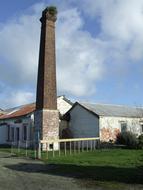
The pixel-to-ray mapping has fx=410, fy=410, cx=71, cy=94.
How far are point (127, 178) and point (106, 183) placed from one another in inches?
55.1

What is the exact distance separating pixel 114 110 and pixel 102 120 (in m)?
4.38

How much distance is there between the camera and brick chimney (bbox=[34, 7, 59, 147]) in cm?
3709

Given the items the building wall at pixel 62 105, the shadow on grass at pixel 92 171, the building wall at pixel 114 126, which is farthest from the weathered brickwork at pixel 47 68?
the shadow on grass at pixel 92 171

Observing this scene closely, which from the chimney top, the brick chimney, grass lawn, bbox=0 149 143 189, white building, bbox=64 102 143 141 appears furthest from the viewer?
white building, bbox=64 102 143 141

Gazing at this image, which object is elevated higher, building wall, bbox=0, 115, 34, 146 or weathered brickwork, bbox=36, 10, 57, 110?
weathered brickwork, bbox=36, 10, 57, 110

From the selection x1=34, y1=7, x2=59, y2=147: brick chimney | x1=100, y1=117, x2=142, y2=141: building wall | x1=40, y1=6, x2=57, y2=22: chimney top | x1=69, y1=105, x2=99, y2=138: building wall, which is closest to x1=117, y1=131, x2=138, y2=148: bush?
x1=100, y1=117, x2=142, y2=141: building wall

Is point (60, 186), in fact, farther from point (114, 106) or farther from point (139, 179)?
point (114, 106)

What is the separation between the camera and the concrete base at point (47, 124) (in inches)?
1449

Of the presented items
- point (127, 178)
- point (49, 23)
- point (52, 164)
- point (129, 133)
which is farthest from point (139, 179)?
point (49, 23)

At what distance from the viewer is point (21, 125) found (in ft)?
144

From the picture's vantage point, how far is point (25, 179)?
16312 mm

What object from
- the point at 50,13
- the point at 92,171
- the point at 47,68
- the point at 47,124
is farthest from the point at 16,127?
the point at 92,171

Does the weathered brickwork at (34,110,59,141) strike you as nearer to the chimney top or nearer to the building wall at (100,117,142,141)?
the building wall at (100,117,142,141)

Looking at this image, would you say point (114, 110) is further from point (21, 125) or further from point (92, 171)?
point (92, 171)
